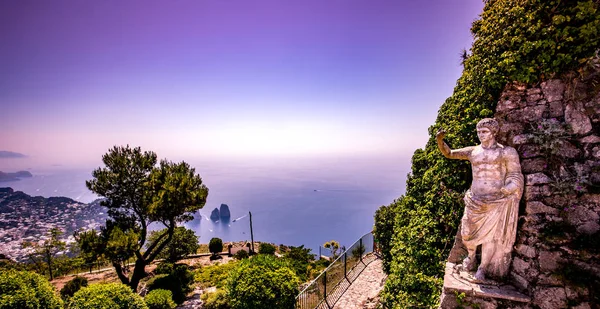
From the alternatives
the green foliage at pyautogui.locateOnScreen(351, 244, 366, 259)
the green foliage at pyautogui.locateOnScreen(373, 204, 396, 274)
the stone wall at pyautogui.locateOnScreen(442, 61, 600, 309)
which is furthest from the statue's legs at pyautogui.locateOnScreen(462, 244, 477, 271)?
the green foliage at pyautogui.locateOnScreen(351, 244, 366, 259)

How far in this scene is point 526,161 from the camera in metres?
3.69

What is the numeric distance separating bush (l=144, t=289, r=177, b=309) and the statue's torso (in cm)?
1243

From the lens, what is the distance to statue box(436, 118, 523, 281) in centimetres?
353

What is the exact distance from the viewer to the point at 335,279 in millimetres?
10742

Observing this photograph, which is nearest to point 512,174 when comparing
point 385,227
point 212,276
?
point 385,227

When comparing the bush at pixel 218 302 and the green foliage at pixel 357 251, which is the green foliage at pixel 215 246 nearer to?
the bush at pixel 218 302

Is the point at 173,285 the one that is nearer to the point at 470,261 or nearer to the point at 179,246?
the point at 179,246

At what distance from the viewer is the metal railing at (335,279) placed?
9102 mm

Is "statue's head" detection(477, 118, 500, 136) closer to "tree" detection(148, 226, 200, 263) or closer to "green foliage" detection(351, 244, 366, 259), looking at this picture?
"green foliage" detection(351, 244, 366, 259)

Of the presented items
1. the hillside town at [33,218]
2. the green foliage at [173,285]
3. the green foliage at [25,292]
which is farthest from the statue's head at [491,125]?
the hillside town at [33,218]

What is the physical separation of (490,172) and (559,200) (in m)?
1.08

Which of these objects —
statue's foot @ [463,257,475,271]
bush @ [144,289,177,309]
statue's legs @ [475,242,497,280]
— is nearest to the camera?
statue's legs @ [475,242,497,280]

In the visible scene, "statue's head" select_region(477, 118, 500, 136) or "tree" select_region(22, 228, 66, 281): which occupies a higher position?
"statue's head" select_region(477, 118, 500, 136)

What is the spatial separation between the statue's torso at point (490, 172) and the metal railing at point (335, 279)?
23.7ft
